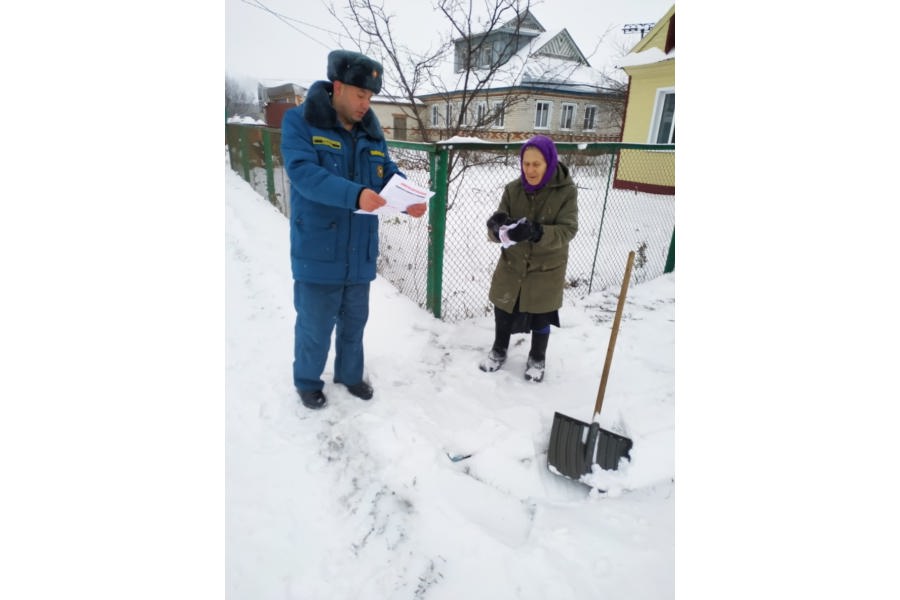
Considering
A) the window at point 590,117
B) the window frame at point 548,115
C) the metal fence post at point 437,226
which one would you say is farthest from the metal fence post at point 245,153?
the window at point 590,117

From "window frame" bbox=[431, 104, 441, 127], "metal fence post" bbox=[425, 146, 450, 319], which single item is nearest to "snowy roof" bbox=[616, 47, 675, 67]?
"window frame" bbox=[431, 104, 441, 127]

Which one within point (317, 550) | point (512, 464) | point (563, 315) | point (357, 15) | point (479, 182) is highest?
point (357, 15)

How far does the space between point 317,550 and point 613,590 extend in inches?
47.4

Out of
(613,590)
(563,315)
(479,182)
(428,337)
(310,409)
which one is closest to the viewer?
(613,590)

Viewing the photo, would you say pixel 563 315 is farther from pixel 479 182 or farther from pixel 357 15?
pixel 357 15

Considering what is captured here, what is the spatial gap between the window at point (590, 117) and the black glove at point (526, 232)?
2060 centimetres

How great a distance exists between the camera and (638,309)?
4.38 m

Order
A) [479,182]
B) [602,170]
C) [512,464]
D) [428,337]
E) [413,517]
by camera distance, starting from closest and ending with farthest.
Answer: [413,517]
[512,464]
[428,337]
[602,170]
[479,182]

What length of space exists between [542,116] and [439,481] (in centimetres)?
2049

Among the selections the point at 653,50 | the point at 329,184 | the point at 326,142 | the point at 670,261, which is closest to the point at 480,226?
the point at 670,261

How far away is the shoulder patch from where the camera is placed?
191cm

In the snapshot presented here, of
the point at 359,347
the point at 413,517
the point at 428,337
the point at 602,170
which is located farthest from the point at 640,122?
the point at 413,517

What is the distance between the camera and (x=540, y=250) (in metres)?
2.55

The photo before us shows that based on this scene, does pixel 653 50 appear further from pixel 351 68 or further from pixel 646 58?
pixel 351 68
